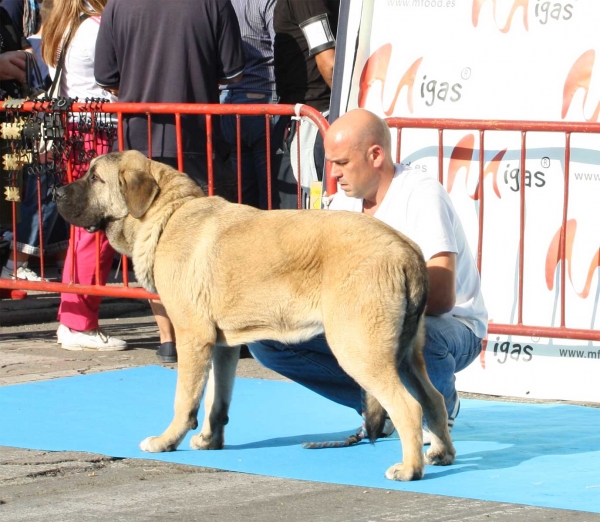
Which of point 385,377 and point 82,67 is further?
point 82,67

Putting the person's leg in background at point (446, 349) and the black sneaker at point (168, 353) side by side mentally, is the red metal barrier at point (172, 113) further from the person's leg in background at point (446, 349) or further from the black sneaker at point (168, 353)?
the person's leg in background at point (446, 349)

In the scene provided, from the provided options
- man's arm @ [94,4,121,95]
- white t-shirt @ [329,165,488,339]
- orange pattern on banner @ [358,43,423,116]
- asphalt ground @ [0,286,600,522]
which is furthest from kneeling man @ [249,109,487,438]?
man's arm @ [94,4,121,95]

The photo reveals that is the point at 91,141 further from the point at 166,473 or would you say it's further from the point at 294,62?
the point at 166,473

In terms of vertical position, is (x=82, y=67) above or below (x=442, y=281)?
above

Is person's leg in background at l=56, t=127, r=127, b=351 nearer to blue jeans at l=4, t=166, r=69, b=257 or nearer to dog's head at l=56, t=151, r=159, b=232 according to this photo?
blue jeans at l=4, t=166, r=69, b=257

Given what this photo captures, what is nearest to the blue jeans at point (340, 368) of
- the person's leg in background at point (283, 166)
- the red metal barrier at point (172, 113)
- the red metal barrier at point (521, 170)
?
the red metal barrier at point (521, 170)

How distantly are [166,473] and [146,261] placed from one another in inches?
35.9

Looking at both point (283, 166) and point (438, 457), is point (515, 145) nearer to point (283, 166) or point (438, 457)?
point (283, 166)

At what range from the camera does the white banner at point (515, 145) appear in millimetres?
6363

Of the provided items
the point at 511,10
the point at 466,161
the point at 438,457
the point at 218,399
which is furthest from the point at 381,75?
the point at 438,457

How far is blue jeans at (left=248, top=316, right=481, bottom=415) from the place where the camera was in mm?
4984

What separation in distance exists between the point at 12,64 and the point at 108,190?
12.0 feet

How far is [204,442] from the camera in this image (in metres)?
5.21

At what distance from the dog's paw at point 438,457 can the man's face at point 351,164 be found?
1116 millimetres
